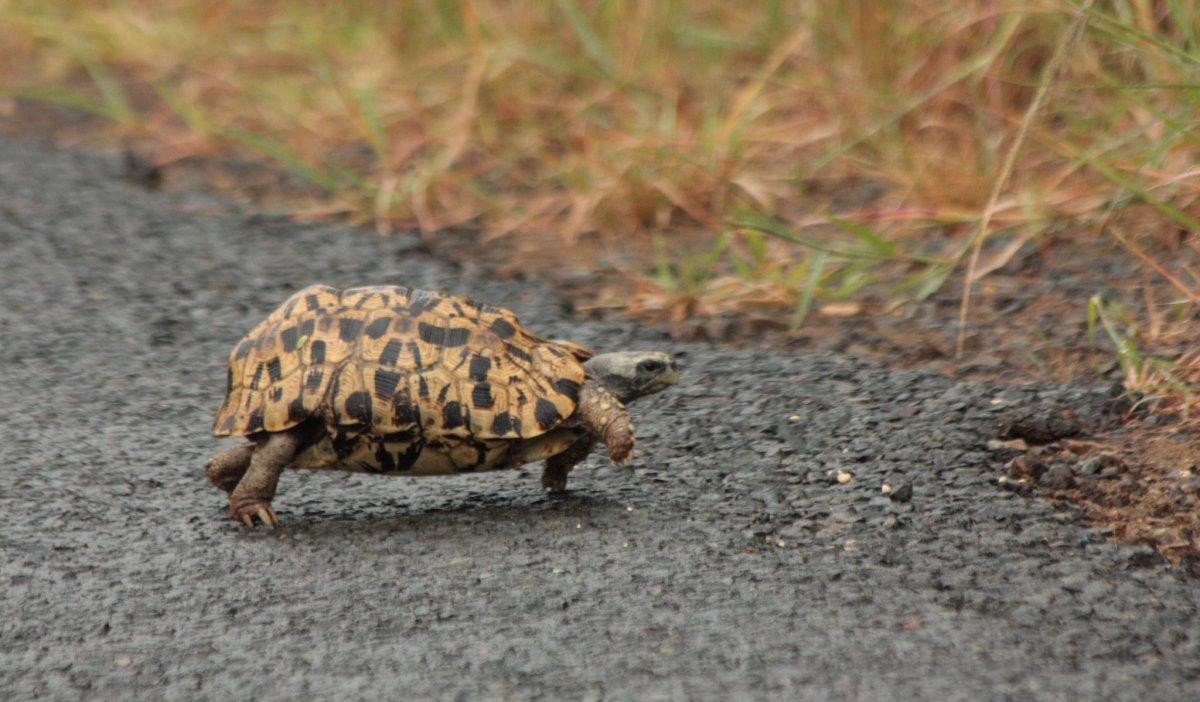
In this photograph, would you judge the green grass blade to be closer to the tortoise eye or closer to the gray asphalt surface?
the gray asphalt surface

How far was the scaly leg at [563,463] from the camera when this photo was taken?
327 cm

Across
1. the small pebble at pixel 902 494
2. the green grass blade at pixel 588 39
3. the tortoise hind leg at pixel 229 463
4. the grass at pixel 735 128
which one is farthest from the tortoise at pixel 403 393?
the green grass blade at pixel 588 39

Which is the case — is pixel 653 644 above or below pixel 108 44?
below

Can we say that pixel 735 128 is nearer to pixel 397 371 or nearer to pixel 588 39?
pixel 588 39

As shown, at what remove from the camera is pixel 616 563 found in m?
2.84

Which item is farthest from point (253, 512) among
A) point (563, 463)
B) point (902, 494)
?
point (902, 494)

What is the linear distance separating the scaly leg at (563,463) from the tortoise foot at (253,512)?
1.89ft

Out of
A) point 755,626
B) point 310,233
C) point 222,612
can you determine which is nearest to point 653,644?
point 755,626

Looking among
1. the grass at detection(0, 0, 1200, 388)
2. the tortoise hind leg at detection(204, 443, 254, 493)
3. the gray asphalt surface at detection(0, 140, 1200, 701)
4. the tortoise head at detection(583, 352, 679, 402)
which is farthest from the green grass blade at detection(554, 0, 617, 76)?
the tortoise hind leg at detection(204, 443, 254, 493)

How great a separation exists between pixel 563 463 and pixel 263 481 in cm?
62

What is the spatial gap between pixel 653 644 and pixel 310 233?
3215 millimetres

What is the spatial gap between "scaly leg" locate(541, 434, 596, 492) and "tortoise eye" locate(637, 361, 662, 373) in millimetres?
184

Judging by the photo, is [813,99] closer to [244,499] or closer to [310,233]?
[310,233]

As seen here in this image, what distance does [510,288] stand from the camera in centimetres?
477
